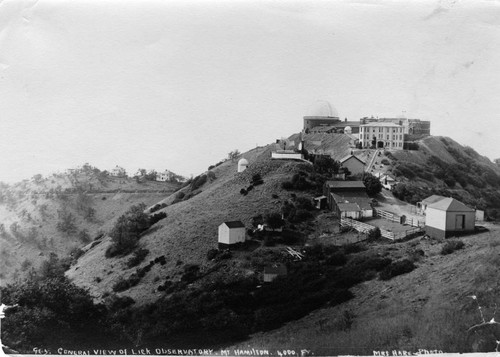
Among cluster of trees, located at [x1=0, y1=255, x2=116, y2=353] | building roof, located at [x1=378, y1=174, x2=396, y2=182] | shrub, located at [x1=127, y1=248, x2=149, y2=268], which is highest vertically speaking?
building roof, located at [x1=378, y1=174, x2=396, y2=182]

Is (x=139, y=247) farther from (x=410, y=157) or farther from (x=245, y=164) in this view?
(x=410, y=157)

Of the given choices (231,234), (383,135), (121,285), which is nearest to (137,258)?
(121,285)

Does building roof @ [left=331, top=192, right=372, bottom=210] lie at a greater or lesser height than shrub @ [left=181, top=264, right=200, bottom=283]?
greater

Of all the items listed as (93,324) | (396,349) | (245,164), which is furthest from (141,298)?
(245,164)

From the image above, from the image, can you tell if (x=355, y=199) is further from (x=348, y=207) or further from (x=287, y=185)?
(x=287, y=185)

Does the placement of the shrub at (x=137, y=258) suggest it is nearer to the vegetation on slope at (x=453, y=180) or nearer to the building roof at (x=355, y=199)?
the building roof at (x=355, y=199)

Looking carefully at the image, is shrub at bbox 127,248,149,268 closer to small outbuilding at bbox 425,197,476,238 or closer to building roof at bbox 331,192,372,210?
building roof at bbox 331,192,372,210

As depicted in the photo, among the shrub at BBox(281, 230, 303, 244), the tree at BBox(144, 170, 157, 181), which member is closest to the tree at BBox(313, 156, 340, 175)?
the shrub at BBox(281, 230, 303, 244)
